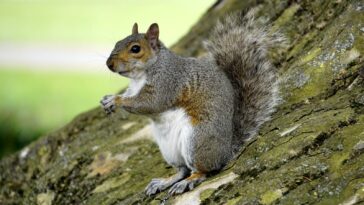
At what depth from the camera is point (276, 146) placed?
304 cm

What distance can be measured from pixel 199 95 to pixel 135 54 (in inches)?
13.2

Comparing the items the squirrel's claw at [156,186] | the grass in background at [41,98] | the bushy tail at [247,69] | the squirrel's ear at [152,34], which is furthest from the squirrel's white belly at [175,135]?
the grass in background at [41,98]

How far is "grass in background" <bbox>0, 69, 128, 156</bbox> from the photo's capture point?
6293 millimetres

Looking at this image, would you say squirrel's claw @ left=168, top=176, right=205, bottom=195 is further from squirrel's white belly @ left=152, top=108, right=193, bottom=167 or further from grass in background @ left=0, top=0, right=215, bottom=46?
grass in background @ left=0, top=0, right=215, bottom=46

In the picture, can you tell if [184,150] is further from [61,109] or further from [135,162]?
[61,109]

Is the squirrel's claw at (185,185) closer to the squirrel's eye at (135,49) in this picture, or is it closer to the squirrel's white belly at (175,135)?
the squirrel's white belly at (175,135)

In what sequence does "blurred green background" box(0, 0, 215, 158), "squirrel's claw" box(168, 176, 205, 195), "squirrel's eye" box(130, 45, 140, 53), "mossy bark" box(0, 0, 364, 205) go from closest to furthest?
"mossy bark" box(0, 0, 364, 205)
"squirrel's claw" box(168, 176, 205, 195)
"squirrel's eye" box(130, 45, 140, 53)
"blurred green background" box(0, 0, 215, 158)

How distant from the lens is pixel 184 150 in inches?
125

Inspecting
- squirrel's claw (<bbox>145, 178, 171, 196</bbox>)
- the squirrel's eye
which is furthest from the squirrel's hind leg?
the squirrel's eye

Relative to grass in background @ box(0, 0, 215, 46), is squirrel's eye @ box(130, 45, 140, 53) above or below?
below

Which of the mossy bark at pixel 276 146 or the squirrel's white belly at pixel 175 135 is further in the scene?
the squirrel's white belly at pixel 175 135

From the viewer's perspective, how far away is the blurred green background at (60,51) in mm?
7180

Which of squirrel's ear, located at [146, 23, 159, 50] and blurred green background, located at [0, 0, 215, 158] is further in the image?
A: blurred green background, located at [0, 0, 215, 158]

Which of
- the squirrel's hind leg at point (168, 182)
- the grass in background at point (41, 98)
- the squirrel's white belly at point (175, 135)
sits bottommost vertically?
the squirrel's hind leg at point (168, 182)
